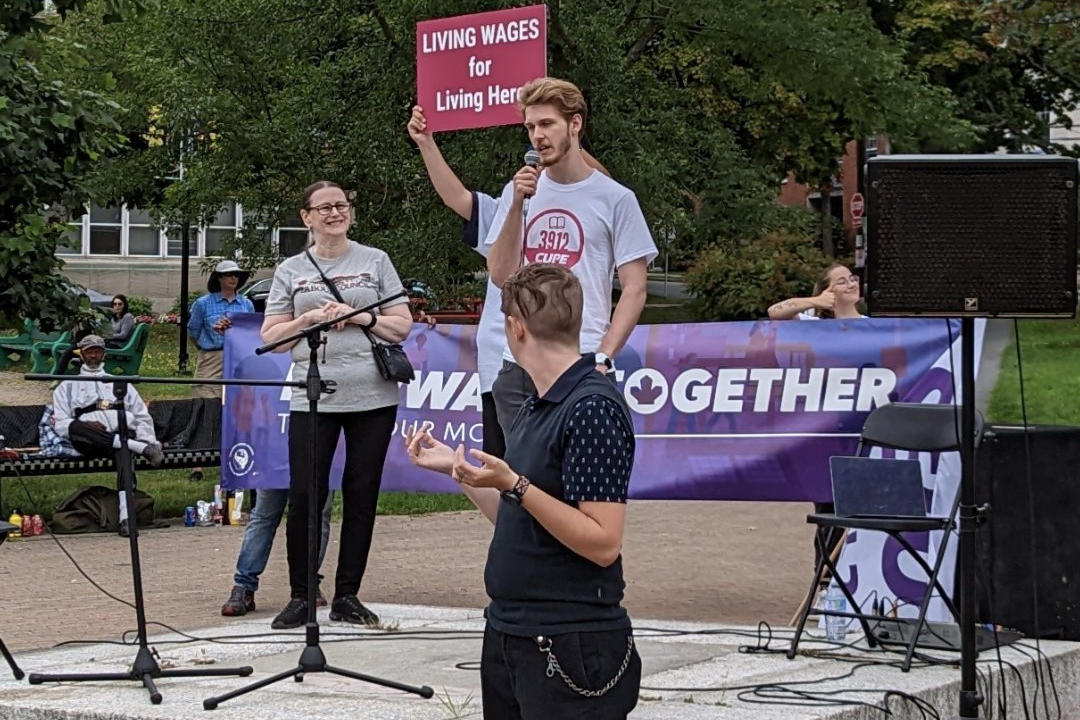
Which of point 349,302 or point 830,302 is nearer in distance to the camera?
point 349,302

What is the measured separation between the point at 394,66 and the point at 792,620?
13.0 meters

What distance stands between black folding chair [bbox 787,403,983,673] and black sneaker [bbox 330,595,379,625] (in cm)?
204

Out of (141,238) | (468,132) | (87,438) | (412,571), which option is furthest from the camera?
(141,238)

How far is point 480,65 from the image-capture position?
24.0 feet

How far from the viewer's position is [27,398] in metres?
24.7

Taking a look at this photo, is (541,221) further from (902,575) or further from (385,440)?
(902,575)

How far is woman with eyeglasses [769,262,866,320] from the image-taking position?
9.48 metres

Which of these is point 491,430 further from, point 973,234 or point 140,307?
point 140,307

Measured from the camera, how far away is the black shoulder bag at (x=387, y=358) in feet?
25.0

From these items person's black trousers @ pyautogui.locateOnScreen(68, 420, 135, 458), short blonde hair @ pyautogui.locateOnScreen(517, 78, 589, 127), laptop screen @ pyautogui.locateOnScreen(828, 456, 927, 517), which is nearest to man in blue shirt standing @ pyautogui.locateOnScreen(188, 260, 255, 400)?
person's black trousers @ pyautogui.locateOnScreen(68, 420, 135, 458)

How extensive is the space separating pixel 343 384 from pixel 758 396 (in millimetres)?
2487

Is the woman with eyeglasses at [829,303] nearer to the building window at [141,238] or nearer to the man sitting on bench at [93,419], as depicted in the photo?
the man sitting on bench at [93,419]

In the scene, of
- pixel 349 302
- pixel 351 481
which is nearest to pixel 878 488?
pixel 351 481

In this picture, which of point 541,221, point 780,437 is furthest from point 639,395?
point 541,221
